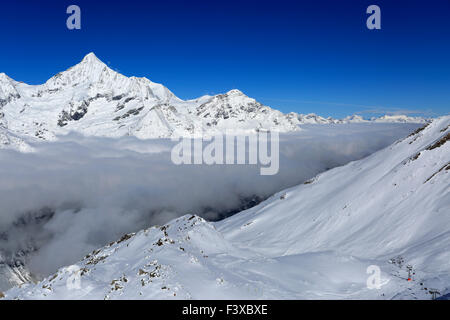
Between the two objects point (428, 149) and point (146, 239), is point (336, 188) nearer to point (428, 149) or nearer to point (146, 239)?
point (428, 149)
